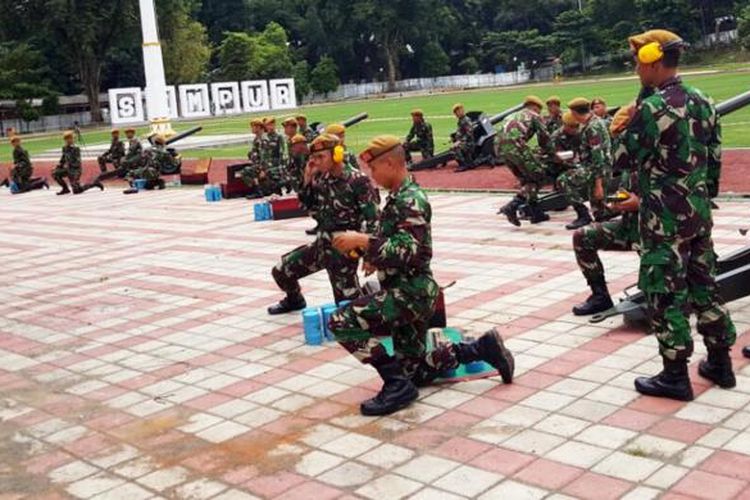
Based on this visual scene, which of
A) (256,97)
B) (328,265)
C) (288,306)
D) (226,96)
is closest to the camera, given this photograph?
(328,265)

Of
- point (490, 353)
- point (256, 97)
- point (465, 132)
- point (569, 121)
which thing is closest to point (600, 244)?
point (490, 353)

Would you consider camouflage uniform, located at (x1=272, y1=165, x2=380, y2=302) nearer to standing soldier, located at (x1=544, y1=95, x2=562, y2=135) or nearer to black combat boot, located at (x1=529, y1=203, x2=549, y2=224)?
black combat boot, located at (x1=529, y1=203, x2=549, y2=224)

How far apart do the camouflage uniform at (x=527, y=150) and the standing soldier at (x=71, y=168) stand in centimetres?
1277

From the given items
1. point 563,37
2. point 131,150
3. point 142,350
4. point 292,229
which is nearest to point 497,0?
point 563,37

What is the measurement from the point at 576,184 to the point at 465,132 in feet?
29.6

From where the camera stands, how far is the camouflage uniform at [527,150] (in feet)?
40.3

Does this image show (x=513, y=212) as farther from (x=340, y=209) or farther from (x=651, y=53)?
(x=651, y=53)

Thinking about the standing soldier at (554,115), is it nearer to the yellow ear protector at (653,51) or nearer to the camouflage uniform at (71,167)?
the yellow ear protector at (653,51)

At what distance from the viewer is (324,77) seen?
8044cm

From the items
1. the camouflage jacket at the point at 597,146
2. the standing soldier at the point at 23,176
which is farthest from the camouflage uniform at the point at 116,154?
the camouflage jacket at the point at 597,146

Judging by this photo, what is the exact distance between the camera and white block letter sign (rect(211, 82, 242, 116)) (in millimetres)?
58628

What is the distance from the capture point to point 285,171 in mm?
17078

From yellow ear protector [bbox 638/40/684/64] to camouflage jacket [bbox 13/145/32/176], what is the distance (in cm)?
2100

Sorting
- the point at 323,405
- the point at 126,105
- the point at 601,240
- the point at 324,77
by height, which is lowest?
the point at 323,405
